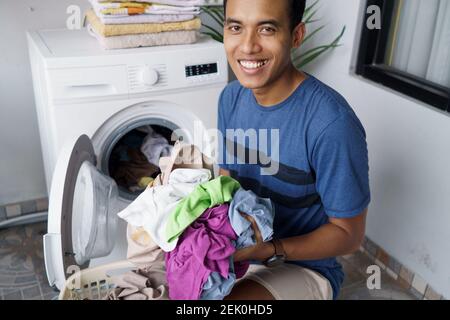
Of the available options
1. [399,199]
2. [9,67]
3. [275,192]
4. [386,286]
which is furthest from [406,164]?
[9,67]

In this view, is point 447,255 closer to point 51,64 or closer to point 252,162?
point 252,162

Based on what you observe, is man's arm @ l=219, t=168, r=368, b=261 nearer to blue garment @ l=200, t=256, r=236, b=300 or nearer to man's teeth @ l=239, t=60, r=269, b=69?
blue garment @ l=200, t=256, r=236, b=300

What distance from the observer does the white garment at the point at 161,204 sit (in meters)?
0.92

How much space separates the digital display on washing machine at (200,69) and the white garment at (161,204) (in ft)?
2.56

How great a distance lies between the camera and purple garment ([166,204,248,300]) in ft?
2.89

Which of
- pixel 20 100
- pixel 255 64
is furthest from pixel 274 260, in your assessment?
pixel 20 100

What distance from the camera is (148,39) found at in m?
1.68

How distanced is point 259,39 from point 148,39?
2.51ft

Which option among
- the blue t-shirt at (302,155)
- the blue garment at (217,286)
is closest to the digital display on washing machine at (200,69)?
the blue t-shirt at (302,155)

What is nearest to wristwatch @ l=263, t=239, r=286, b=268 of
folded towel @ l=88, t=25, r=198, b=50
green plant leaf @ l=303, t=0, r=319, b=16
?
folded towel @ l=88, t=25, r=198, b=50

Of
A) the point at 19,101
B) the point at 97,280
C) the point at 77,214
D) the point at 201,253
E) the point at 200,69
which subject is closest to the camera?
the point at 201,253

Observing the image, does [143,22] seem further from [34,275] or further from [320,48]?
[34,275]

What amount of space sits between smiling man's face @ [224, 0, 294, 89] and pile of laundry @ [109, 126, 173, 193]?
0.85 meters

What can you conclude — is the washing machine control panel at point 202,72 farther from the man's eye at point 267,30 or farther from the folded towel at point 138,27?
the man's eye at point 267,30
